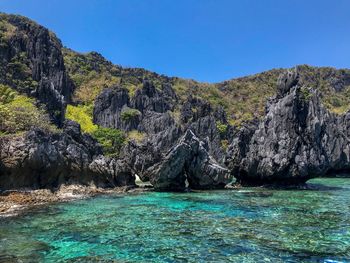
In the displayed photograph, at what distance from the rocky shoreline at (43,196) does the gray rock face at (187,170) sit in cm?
265

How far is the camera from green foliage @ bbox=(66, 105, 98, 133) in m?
97.5

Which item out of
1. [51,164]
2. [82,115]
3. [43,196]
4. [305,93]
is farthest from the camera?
[82,115]

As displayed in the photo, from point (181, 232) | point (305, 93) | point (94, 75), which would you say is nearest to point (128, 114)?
point (94, 75)

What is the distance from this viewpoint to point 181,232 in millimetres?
22047

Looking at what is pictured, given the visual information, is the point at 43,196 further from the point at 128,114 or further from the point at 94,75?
the point at 94,75

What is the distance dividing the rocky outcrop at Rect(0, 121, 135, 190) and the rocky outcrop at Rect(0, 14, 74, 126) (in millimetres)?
33371

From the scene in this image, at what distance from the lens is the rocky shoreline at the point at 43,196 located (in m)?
29.6

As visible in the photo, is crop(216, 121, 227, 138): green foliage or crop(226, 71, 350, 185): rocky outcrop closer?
crop(226, 71, 350, 185): rocky outcrop

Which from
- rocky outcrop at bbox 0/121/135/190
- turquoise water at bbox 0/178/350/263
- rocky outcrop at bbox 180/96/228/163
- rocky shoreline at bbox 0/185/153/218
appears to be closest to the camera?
Result: turquoise water at bbox 0/178/350/263

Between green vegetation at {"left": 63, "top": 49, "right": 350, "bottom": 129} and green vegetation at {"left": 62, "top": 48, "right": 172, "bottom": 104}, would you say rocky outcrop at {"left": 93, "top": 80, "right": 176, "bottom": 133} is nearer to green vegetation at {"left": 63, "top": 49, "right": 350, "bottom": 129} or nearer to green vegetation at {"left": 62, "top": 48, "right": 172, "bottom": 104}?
green vegetation at {"left": 62, "top": 48, "right": 172, "bottom": 104}

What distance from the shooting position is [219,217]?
2664cm

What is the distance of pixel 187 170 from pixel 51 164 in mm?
16709

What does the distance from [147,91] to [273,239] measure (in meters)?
102

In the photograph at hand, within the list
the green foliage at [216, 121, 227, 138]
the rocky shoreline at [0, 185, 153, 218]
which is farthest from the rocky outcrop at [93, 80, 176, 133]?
the rocky shoreline at [0, 185, 153, 218]
